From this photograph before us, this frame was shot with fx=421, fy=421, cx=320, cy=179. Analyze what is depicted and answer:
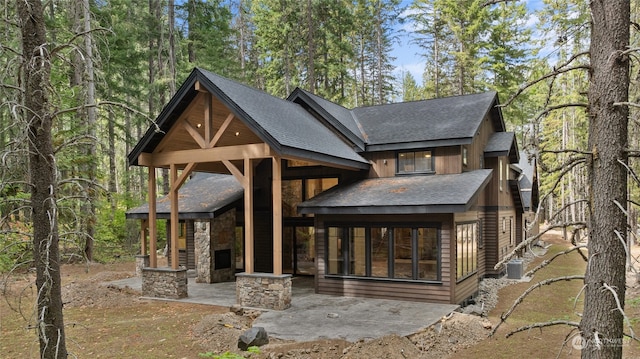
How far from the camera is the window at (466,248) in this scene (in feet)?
38.9

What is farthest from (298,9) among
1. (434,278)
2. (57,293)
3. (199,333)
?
(57,293)

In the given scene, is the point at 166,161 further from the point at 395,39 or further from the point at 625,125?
the point at 395,39

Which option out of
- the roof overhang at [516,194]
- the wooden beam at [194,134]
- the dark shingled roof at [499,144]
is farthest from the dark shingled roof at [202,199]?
the roof overhang at [516,194]

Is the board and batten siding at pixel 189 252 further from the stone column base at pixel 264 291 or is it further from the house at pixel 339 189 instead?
the stone column base at pixel 264 291

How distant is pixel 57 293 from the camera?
14.5 ft

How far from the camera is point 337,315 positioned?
996 cm

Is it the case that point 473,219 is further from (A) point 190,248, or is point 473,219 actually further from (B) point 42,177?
(B) point 42,177

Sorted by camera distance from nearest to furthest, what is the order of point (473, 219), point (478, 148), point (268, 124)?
point (268, 124)
point (473, 219)
point (478, 148)

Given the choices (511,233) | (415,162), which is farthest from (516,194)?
(415,162)

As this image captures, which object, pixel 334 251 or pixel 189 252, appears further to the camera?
pixel 189 252

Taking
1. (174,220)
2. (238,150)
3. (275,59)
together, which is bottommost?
(174,220)

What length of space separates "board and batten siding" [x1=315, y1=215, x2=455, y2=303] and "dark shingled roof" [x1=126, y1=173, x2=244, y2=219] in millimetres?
4080

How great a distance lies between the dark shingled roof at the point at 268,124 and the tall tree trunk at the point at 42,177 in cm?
621

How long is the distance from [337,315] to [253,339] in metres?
2.65
